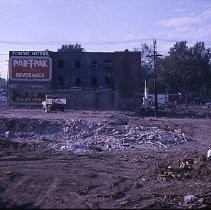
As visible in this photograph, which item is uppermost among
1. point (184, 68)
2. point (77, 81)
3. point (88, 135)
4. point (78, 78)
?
point (184, 68)

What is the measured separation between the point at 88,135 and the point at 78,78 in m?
43.9

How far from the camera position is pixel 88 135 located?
128ft

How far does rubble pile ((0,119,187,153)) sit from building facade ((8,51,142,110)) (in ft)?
109

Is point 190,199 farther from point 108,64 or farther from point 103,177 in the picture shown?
point 108,64

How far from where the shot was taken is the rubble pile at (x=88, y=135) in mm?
34344

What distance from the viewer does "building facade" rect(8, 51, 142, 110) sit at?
7669cm

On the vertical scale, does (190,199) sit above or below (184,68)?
below

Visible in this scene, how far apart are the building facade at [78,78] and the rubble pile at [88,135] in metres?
33.1

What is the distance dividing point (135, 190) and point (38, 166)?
24.8ft

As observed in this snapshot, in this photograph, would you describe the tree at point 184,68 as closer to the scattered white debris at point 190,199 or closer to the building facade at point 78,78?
the building facade at point 78,78

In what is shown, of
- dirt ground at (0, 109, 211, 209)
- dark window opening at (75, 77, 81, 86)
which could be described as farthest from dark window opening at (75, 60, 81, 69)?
dirt ground at (0, 109, 211, 209)

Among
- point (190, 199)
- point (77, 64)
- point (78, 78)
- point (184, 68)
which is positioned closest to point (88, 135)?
point (190, 199)

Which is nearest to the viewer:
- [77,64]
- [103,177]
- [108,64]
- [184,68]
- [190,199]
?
[190,199]

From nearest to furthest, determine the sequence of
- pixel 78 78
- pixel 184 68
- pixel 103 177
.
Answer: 1. pixel 103 177
2. pixel 78 78
3. pixel 184 68
